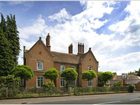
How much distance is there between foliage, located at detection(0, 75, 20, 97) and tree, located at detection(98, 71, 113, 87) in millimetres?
26129

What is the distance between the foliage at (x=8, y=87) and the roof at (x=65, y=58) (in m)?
21.7

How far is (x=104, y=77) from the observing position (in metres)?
67.3

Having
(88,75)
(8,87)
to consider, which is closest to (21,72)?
(8,87)

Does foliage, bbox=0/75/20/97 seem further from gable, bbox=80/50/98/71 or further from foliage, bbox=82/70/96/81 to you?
gable, bbox=80/50/98/71

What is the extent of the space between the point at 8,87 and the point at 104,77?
2974cm

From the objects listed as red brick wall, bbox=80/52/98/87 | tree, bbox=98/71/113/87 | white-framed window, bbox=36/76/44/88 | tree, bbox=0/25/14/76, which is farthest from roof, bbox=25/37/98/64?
tree, bbox=0/25/14/76

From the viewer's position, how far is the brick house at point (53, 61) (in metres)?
59.5

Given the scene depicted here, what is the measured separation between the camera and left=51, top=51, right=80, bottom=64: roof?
6512 centimetres

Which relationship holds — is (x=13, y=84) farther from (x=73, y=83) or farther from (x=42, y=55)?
(x=73, y=83)

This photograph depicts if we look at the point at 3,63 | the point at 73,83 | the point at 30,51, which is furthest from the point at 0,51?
the point at 73,83

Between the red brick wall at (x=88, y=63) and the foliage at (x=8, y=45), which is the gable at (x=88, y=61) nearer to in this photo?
the red brick wall at (x=88, y=63)

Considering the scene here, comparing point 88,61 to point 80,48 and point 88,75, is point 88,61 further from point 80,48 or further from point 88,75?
point 88,75

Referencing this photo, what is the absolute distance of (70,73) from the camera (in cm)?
5781

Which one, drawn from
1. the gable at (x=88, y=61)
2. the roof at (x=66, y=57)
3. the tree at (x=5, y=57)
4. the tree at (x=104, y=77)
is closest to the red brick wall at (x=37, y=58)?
the roof at (x=66, y=57)
